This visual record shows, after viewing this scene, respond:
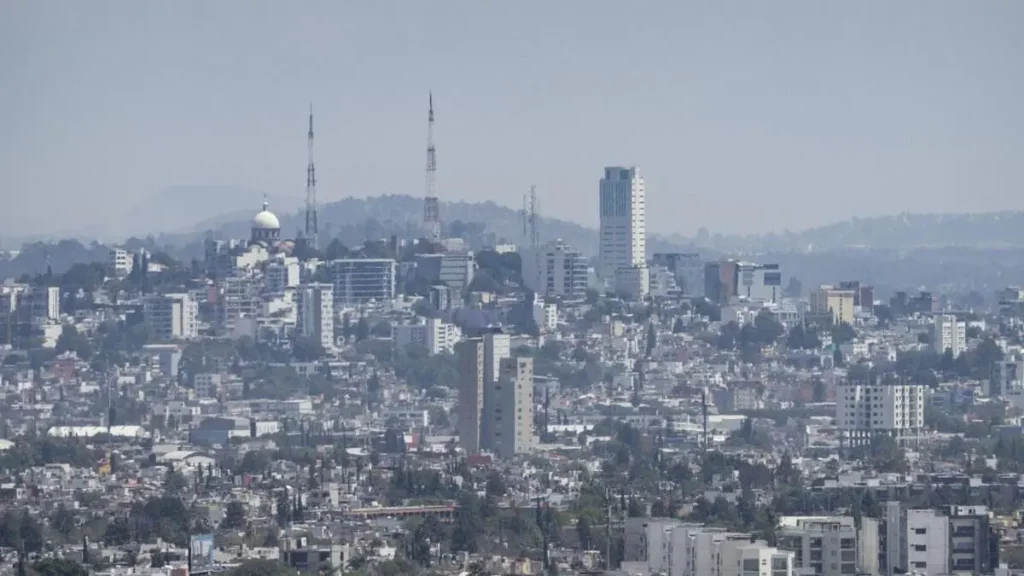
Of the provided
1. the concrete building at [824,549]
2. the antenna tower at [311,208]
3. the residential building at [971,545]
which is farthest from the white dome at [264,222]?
the concrete building at [824,549]

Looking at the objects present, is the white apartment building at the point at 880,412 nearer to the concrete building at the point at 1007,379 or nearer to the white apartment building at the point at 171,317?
the concrete building at the point at 1007,379

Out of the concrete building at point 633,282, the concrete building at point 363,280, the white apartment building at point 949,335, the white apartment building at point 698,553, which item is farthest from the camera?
the concrete building at point 633,282

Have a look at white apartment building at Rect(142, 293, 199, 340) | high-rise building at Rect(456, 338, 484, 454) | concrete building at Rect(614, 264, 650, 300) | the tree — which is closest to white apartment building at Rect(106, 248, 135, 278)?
white apartment building at Rect(142, 293, 199, 340)

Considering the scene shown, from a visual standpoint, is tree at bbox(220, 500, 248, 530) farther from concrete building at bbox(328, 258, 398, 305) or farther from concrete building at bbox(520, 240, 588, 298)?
concrete building at bbox(520, 240, 588, 298)

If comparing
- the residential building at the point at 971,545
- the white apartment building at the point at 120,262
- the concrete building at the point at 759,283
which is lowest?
the residential building at the point at 971,545

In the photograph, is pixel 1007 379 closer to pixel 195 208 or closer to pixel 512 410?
pixel 512 410

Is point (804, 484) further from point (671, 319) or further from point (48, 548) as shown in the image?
point (671, 319)
